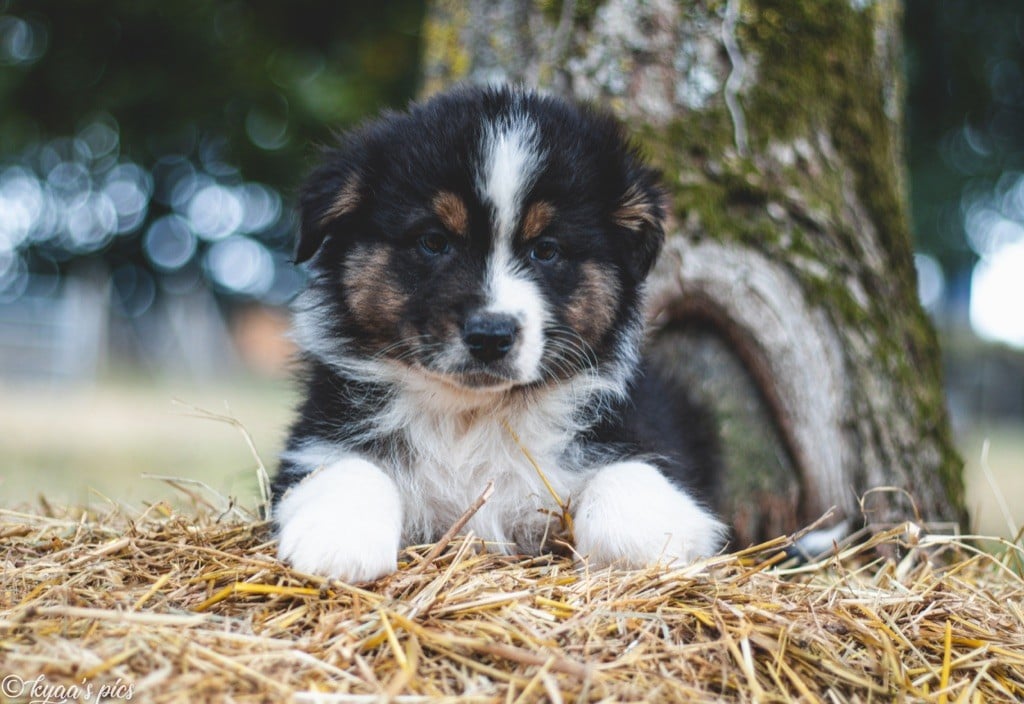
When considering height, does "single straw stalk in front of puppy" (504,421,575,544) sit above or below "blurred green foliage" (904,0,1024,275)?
below

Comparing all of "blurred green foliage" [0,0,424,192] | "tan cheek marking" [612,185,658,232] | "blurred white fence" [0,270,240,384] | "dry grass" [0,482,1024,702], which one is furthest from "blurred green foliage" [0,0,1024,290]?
"dry grass" [0,482,1024,702]

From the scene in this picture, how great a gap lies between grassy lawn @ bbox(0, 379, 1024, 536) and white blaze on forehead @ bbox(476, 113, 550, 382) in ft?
4.02

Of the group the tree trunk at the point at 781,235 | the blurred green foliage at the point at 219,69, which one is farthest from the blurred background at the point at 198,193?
the tree trunk at the point at 781,235

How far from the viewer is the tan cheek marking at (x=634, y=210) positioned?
3.22 metres


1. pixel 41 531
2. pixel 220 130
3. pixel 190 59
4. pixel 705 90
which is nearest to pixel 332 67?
pixel 190 59

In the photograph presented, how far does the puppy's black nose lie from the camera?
2.73 m

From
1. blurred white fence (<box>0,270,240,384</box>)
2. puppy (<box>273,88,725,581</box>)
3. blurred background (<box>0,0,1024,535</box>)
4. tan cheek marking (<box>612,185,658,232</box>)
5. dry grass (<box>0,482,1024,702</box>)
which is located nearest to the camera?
dry grass (<box>0,482,1024,702</box>)

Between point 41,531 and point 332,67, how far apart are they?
9648 millimetres

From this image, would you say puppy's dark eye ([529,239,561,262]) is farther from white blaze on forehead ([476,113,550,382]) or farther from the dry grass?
the dry grass

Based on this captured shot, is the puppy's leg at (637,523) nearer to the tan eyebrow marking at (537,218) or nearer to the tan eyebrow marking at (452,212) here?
the tan eyebrow marking at (537,218)

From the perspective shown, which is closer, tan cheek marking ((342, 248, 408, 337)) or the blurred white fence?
tan cheek marking ((342, 248, 408, 337))

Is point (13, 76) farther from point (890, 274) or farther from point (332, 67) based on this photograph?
point (890, 274)

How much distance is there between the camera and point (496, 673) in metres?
1.96

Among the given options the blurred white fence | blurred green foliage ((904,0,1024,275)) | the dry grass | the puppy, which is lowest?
the blurred white fence
